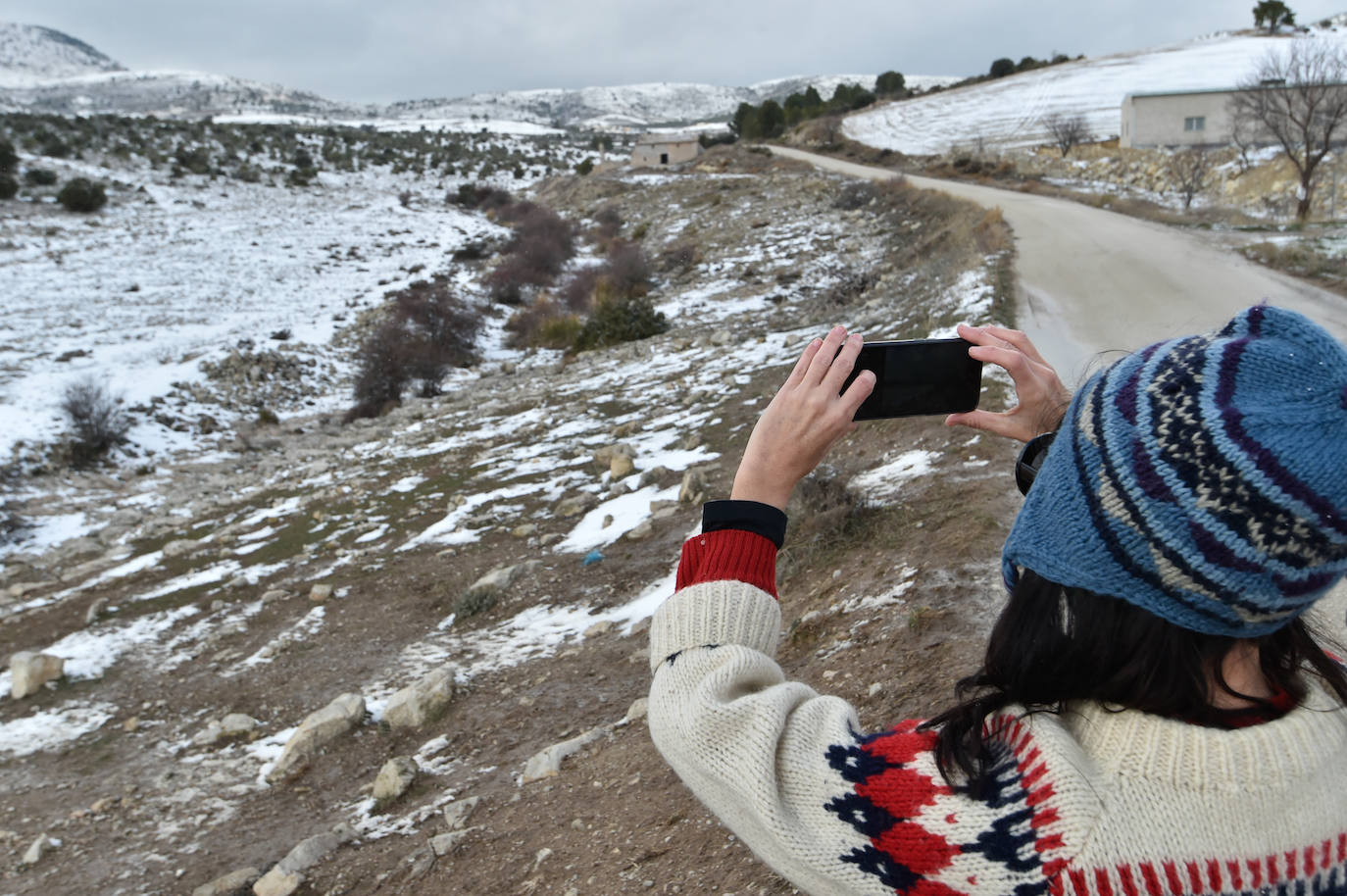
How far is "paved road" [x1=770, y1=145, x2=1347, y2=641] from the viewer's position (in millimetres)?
8461

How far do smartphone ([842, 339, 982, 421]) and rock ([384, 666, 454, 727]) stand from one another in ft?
12.1

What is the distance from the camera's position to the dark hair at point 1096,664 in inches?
37.1

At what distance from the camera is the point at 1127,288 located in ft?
34.7

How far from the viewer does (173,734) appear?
4.89 meters

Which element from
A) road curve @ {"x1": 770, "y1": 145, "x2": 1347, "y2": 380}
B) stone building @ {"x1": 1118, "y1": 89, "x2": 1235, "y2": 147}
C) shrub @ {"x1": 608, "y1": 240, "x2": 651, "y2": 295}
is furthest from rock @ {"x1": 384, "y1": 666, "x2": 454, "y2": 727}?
stone building @ {"x1": 1118, "y1": 89, "x2": 1235, "y2": 147}

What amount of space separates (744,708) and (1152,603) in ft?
1.60

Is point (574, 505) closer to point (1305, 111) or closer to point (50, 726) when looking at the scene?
point (50, 726)

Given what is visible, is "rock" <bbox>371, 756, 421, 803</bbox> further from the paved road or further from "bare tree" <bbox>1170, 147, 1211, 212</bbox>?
"bare tree" <bbox>1170, 147, 1211, 212</bbox>

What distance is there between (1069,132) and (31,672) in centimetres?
4223

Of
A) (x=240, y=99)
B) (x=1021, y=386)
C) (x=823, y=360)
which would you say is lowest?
(x=1021, y=386)

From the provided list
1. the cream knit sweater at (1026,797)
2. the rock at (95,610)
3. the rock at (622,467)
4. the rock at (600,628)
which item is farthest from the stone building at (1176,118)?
the cream knit sweater at (1026,797)

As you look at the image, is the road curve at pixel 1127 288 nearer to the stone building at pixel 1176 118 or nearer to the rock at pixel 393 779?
the rock at pixel 393 779

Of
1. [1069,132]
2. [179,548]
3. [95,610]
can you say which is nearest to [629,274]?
[179,548]

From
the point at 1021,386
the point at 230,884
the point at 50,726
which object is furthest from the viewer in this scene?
the point at 50,726
